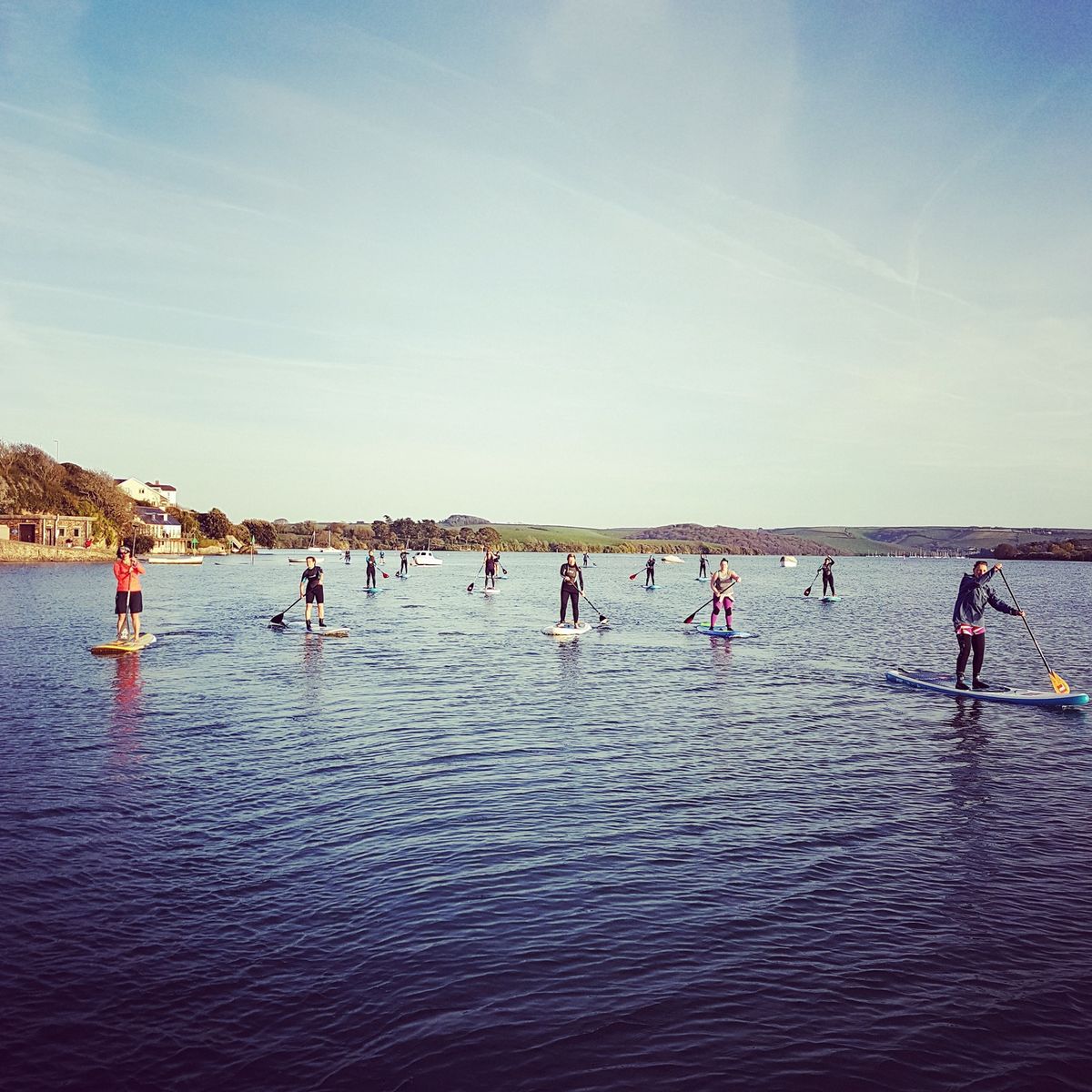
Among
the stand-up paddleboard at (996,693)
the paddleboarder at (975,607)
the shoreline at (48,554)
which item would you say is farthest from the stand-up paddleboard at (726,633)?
the shoreline at (48,554)

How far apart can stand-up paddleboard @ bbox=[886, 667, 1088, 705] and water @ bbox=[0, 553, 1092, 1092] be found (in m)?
0.50

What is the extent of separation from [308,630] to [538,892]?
28698mm

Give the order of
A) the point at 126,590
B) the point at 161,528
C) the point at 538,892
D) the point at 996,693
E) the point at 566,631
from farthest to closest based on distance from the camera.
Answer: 1. the point at 161,528
2. the point at 566,631
3. the point at 126,590
4. the point at 996,693
5. the point at 538,892

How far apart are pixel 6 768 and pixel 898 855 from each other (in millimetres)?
13422

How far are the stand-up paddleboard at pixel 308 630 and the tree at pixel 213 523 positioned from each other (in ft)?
527

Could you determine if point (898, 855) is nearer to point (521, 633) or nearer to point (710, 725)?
point (710, 725)

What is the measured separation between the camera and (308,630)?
1431 inches

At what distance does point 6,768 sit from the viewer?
1387cm

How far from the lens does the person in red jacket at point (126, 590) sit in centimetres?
2915

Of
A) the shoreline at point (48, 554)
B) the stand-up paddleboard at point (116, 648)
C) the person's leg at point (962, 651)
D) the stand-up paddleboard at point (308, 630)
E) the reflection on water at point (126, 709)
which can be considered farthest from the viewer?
the shoreline at point (48, 554)

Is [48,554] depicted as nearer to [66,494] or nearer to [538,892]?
[66,494]

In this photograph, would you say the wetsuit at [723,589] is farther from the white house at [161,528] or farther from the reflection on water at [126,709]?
the white house at [161,528]

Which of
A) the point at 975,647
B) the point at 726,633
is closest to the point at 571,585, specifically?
the point at 726,633

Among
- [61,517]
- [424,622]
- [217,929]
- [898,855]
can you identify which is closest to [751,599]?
[424,622]
